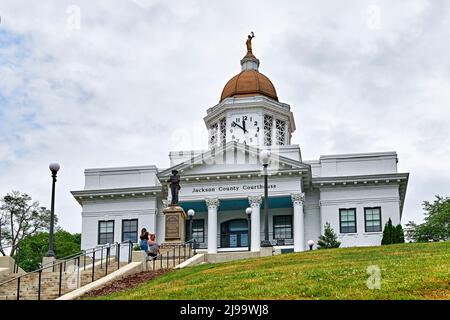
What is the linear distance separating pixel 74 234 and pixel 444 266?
2694 inches

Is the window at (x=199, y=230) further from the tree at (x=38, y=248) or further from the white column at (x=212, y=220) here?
the tree at (x=38, y=248)

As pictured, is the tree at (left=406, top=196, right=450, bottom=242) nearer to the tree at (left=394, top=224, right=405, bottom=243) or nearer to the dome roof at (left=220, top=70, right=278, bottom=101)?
the dome roof at (left=220, top=70, right=278, bottom=101)

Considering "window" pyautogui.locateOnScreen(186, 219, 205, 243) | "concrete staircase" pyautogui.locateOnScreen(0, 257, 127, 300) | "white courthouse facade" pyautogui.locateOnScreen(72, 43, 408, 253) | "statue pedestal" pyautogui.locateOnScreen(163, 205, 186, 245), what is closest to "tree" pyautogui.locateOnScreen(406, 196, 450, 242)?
"white courthouse facade" pyautogui.locateOnScreen(72, 43, 408, 253)

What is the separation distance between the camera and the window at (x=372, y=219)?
53.5m

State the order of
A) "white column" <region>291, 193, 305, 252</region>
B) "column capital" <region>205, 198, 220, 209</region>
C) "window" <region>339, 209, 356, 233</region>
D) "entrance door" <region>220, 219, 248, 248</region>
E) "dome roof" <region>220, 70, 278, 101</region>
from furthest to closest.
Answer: "dome roof" <region>220, 70, 278, 101</region> < "entrance door" <region>220, 219, 248, 248</region> < "window" <region>339, 209, 356, 233</region> < "column capital" <region>205, 198, 220, 209</region> < "white column" <region>291, 193, 305, 252</region>

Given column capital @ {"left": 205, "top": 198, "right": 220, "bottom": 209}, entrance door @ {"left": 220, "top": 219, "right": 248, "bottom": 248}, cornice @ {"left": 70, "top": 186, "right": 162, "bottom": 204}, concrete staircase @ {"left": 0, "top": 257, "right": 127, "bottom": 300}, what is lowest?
concrete staircase @ {"left": 0, "top": 257, "right": 127, "bottom": 300}

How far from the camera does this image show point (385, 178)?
176 ft

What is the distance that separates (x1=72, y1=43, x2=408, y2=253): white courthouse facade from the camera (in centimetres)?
5322

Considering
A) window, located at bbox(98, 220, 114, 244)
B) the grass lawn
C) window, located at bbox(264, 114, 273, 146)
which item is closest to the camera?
the grass lawn

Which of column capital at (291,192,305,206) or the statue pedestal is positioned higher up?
column capital at (291,192,305,206)

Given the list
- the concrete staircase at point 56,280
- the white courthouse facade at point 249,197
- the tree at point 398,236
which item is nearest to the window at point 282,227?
the white courthouse facade at point 249,197

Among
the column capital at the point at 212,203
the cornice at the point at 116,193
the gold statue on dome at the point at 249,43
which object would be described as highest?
the gold statue on dome at the point at 249,43

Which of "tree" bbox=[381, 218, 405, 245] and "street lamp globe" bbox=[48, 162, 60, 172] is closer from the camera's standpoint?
"street lamp globe" bbox=[48, 162, 60, 172]
